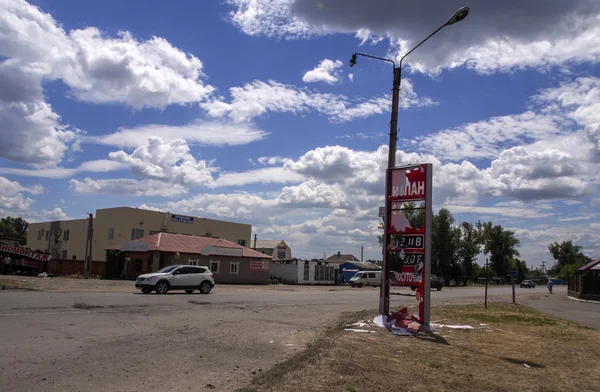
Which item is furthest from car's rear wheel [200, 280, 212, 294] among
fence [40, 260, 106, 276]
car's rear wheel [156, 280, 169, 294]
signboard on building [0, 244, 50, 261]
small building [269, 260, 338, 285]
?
small building [269, 260, 338, 285]

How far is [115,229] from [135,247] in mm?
22830

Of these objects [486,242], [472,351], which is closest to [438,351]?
[472,351]

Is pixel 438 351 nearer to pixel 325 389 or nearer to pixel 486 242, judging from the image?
pixel 325 389

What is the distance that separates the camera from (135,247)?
146ft

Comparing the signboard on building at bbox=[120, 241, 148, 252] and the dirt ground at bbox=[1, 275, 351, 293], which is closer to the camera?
the dirt ground at bbox=[1, 275, 351, 293]

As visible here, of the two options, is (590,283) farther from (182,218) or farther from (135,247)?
(182,218)

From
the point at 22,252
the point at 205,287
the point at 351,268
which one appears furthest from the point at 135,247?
the point at 351,268

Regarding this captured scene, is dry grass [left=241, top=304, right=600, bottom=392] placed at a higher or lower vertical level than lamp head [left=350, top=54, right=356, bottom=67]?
lower

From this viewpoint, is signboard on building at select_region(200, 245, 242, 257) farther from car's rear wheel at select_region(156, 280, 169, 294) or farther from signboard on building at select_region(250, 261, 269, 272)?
car's rear wheel at select_region(156, 280, 169, 294)

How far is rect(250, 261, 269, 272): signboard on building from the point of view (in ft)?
162

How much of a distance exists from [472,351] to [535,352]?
4.66 ft

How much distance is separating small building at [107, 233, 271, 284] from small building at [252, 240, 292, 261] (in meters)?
41.4

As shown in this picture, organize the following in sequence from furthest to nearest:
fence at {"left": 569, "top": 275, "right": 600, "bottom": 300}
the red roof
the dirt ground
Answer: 1. the red roof
2. fence at {"left": 569, "top": 275, "right": 600, "bottom": 300}
3. the dirt ground

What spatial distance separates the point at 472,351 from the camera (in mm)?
10500
